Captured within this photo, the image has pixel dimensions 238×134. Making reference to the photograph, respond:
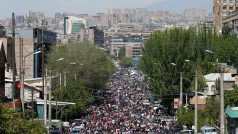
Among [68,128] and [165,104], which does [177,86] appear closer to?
[165,104]

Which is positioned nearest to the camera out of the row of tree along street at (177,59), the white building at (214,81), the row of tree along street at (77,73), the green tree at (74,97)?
the white building at (214,81)

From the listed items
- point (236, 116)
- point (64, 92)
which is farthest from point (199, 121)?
point (64, 92)

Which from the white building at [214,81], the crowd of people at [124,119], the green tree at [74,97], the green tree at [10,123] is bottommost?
the crowd of people at [124,119]

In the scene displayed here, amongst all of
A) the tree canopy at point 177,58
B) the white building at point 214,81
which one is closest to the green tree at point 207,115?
the white building at point 214,81

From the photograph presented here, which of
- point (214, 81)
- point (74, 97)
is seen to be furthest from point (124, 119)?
point (214, 81)

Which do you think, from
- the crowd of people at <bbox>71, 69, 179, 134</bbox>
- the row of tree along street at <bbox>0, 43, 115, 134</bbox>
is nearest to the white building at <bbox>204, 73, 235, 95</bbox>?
the crowd of people at <bbox>71, 69, 179, 134</bbox>

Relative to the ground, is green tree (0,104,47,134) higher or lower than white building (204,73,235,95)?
higher

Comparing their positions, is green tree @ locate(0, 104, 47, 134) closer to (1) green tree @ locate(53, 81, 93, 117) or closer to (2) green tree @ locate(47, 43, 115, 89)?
(1) green tree @ locate(53, 81, 93, 117)

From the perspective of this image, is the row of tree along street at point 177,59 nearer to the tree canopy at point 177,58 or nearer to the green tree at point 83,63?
the tree canopy at point 177,58

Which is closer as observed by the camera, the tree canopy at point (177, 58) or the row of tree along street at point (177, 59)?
the row of tree along street at point (177, 59)

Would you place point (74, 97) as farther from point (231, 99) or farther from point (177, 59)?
point (231, 99)

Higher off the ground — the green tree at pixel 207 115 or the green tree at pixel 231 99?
the green tree at pixel 231 99

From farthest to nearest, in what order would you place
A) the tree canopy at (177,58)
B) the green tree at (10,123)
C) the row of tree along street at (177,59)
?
the tree canopy at (177,58)
the row of tree along street at (177,59)
the green tree at (10,123)
